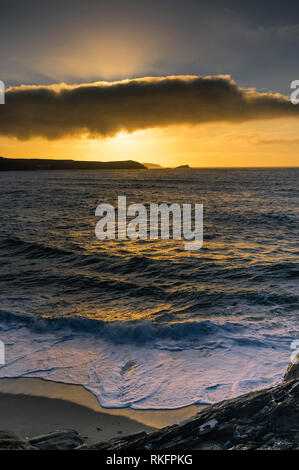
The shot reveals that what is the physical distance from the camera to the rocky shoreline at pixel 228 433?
271 centimetres

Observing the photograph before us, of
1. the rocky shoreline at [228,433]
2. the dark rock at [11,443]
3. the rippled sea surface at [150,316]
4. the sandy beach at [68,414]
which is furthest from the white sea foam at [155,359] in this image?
the dark rock at [11,443]

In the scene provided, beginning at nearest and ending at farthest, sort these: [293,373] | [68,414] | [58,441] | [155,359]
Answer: [58,441]
[293,373]
[68,414]
[155,359]

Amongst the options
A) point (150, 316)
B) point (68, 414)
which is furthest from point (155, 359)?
point (68, 414)

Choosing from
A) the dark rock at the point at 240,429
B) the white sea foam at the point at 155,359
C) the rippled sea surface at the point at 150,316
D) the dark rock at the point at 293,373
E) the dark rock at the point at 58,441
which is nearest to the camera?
the dark rock at the point at 240,429

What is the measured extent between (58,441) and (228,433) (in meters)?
1.90

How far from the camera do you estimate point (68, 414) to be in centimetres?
424

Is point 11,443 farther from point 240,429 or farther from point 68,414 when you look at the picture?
point 240,429

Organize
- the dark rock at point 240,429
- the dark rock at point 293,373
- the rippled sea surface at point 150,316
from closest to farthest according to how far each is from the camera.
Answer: the dark rock at point 240,429 → the dark rock at point 293,373 → the rippled sea surface at point 150,316

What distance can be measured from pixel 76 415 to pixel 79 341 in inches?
95.7

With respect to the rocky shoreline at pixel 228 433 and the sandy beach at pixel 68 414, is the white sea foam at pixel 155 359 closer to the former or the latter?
the sandy beach at pixel 68 414

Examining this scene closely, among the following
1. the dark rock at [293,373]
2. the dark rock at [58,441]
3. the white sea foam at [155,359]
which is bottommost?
the white sea foam at [155,359]

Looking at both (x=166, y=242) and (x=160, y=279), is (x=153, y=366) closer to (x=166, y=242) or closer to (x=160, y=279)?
(x=160, y=279)

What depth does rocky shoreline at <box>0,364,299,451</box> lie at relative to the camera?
2709mm

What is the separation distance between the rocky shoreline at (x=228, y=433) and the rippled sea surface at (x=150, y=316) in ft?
4.28
